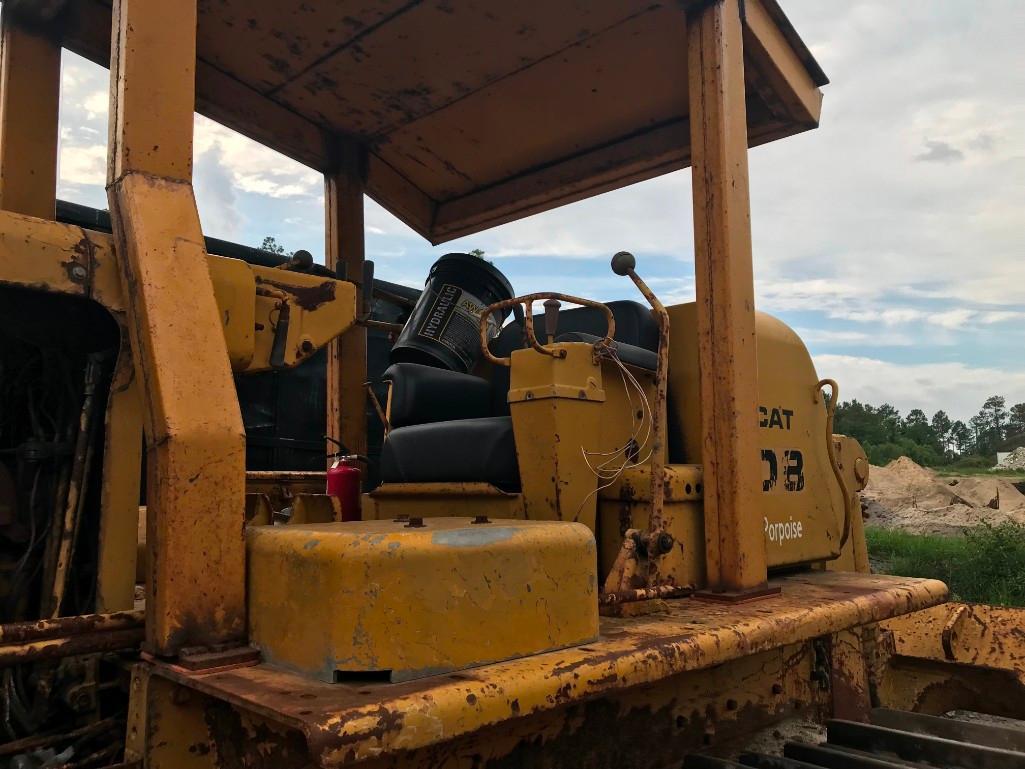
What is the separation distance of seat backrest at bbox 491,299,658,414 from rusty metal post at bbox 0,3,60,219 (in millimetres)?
1577

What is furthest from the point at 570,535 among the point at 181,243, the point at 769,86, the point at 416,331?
the point at 769,86

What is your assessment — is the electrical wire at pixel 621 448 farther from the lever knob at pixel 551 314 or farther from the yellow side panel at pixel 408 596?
the yellow side panel at pixel 408 596

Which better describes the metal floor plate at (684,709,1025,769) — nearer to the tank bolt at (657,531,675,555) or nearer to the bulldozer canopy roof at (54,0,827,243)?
the tank bolt at (657,531,675,555)

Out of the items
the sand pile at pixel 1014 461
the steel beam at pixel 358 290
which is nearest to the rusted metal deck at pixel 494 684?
the steel beam at pixel 358 290

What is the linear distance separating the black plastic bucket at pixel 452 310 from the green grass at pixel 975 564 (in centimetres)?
631

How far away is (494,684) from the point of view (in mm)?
1337

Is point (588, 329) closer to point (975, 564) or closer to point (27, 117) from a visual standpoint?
point (27, 117)

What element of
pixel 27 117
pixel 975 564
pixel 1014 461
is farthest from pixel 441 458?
pixel 1014 461

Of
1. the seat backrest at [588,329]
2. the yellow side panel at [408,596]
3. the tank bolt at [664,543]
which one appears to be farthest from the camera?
the seat backrest at [588,329]

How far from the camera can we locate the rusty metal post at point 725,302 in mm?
2291

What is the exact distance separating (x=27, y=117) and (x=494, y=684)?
2336mm

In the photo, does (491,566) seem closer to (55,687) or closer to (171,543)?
(171,543)

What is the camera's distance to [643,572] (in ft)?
6.81

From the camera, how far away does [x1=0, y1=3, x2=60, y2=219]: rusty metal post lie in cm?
257
